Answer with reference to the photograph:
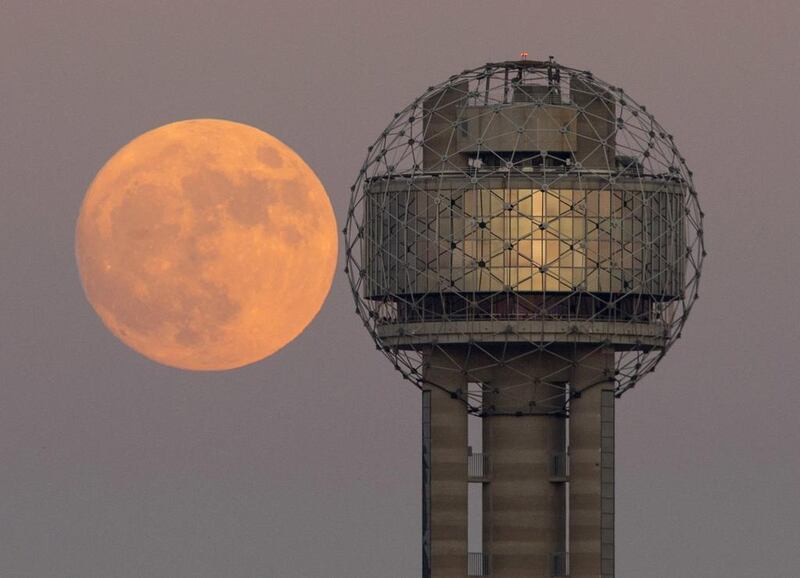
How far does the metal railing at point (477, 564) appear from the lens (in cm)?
17525

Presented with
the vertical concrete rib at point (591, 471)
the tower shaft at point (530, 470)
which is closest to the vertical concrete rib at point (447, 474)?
the tower shaft at point (530, 470)

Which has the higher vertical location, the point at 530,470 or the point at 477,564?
the point at 530,470

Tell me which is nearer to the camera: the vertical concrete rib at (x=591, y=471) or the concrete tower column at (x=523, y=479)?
the vertical concrete rib at (x=591, y=471)

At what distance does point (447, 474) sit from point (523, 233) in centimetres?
1833

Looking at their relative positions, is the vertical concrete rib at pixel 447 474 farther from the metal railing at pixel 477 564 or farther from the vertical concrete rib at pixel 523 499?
the vertical concrete rib at pixel 523 499

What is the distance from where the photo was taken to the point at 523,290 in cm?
17175

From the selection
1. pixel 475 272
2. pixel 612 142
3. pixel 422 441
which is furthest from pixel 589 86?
pixel 422 441

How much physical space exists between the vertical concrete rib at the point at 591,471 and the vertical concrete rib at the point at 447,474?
24.9 feet

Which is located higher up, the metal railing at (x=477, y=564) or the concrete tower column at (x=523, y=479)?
the concrete tower column at (x=523, y=479)

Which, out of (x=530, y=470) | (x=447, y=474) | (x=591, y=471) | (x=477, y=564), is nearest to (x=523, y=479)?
(x=530, y=470)

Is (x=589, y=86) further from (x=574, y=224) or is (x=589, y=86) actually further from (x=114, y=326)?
(x=114, y=326)

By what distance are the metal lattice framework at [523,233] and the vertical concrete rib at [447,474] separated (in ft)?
→ 4.64

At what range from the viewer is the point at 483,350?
17362cm

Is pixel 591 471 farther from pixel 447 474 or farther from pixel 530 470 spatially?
pixel 447 474
